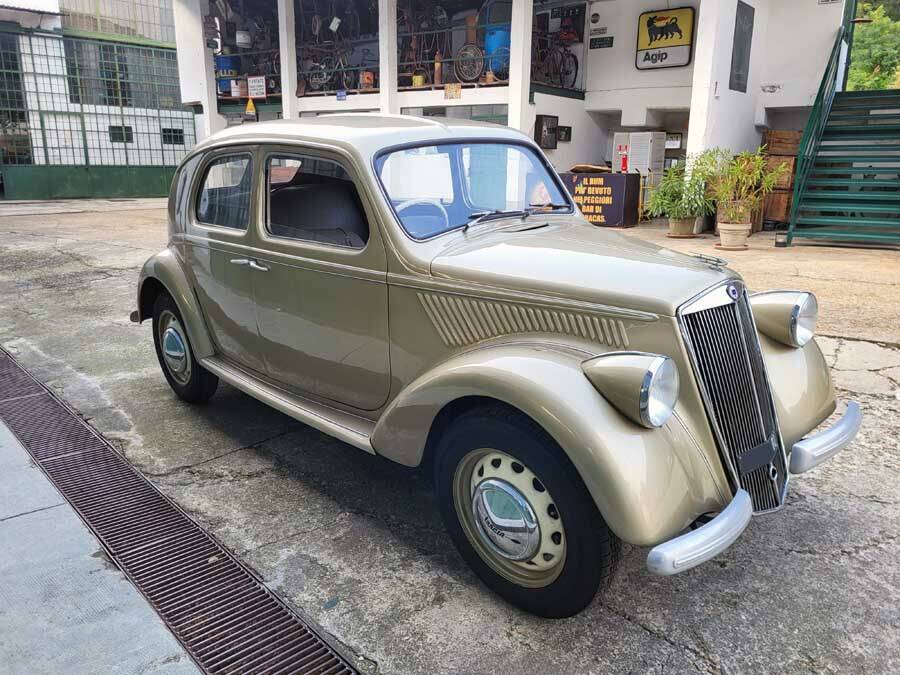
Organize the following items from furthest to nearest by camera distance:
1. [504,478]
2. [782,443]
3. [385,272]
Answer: [385,272], [782,443], [504,478]

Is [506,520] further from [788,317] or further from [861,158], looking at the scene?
[861,158]

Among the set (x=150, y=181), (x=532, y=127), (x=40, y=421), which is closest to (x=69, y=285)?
(x=40, y=421)

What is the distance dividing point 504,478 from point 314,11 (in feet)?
65.2

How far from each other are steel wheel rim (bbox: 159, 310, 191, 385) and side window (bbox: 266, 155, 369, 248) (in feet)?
4.00

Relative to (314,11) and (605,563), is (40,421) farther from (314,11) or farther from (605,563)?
(314,11)

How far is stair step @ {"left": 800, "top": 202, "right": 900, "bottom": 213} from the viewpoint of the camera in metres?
11.0

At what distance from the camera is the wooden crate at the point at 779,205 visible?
42.9 ft

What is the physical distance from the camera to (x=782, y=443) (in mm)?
2631

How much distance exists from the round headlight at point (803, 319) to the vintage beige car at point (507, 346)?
1cm

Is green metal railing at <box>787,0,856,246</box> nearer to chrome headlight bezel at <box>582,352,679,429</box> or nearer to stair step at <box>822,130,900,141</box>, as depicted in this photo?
stair step at <box>822,130,900,141</box>

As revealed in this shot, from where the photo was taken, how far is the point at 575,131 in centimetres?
1595

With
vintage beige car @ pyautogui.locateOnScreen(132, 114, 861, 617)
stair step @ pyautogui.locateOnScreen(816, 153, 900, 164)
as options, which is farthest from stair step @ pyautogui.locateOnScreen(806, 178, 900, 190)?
vintage beige car @ pyautogui.locateOnScreen(132, 114, 861, 617)

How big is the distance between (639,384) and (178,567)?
6.37 ft

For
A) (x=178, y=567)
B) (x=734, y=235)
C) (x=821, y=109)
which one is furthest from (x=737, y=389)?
(x=821, y=109)
